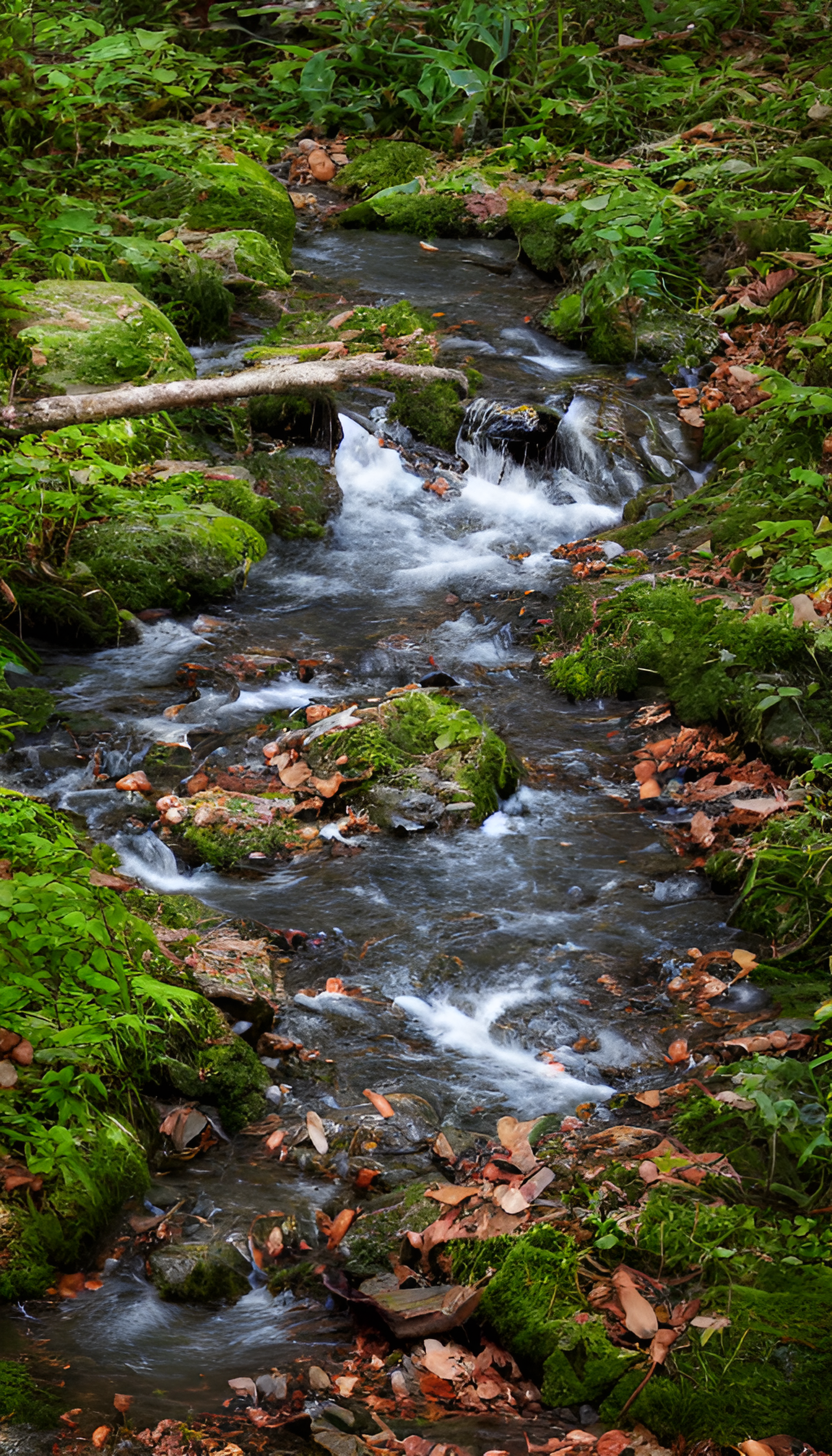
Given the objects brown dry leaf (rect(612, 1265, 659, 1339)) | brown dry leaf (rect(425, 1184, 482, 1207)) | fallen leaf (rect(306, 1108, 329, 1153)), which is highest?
brown dry leaf (rect(612, 1265, 659, 1339))

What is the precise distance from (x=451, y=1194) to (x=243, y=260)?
329 inches

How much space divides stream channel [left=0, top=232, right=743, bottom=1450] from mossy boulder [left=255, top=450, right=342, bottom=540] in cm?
11

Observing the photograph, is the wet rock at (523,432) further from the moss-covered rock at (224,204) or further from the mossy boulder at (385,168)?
the mossy boulder at (385,168)

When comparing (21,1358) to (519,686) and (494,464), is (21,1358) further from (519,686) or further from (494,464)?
(494,464)

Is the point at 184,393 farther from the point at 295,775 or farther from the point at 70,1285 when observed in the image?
the point at 70,1285

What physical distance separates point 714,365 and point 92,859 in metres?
6.66

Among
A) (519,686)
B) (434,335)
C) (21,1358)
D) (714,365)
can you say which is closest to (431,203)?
(434,335)

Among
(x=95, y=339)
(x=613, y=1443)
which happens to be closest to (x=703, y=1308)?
(x=613, y=1443)

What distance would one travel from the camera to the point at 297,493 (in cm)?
785

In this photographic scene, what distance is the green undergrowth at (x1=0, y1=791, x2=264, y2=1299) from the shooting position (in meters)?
2.87

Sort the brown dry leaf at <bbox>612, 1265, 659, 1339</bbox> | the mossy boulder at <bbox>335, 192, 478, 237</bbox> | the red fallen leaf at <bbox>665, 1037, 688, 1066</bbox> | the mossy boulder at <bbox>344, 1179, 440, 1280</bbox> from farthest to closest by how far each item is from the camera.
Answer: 1. the mossy boulder at <bbox>335, 192, 478, 237</bbox>
2. the red fallen leaf at <bbox>665, 1037, 688, 1066</bbox>
3. the mossy boulder at <bbox>344, 1179, 440, 1280</bbox>
4. the brown dry leaf at <bbox>612, 1265, 659, 1339</bbox>

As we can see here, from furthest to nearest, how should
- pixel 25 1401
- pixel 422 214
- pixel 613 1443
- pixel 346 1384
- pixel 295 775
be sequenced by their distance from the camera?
1. pixel 422 214
2. pixel 295 775
3. pixel 346 1384
4. pixel 613 1443
5. pixel 25 1401

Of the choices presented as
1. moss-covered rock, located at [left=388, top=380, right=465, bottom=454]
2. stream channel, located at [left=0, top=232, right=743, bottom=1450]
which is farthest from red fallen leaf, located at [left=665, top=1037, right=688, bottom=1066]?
moss-covered rock, located at [left=388, top=380, right=465, bottom=454]

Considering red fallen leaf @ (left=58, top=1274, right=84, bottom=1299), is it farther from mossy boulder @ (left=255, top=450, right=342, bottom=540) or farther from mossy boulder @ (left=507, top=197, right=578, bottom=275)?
mossy boulder @ (left=507, top=197, right=578, bottom=275)
